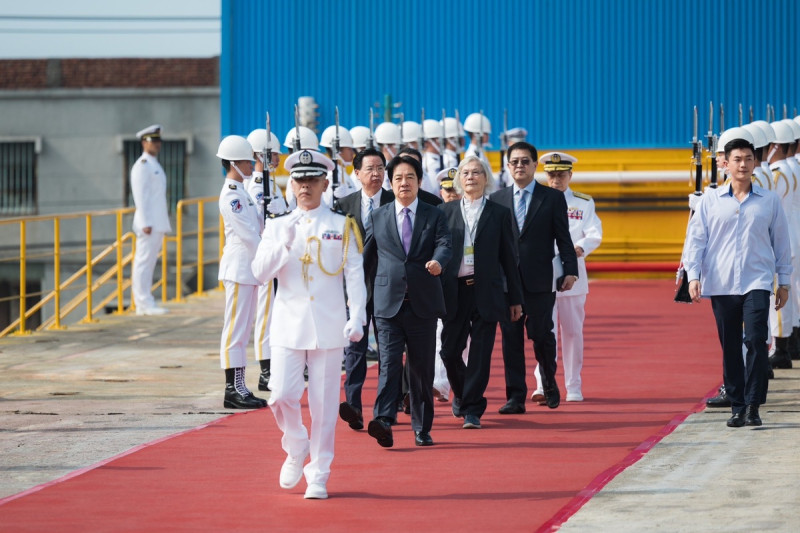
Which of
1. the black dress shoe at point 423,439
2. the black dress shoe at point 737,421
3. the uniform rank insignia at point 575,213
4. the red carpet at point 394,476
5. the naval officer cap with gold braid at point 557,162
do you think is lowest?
the red carpet at point 394,476

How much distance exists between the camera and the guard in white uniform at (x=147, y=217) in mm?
18109

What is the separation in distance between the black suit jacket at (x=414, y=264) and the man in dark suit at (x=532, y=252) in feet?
4.43

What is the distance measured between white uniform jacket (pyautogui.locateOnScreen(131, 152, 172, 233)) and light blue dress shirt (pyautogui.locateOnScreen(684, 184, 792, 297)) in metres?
9.98

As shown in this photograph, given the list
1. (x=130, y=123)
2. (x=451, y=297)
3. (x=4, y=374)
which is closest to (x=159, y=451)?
(x=451, y=297)

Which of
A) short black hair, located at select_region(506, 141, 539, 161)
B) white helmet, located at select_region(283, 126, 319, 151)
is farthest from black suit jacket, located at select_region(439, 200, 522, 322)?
white helmet, located at select_region(283, 126, 319, 151)

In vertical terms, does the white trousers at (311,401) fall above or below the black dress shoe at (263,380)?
above

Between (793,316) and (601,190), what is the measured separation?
10.4 metres

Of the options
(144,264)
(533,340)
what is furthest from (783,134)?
(144,264)

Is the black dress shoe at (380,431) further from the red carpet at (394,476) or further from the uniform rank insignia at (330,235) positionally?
the uniform rank insignia at (330,235)

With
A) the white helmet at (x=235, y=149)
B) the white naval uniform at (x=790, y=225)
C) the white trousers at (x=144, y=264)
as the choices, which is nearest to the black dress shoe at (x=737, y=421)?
the white naval uniform at (x=790, y=225)

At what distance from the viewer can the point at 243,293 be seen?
10.8 metres

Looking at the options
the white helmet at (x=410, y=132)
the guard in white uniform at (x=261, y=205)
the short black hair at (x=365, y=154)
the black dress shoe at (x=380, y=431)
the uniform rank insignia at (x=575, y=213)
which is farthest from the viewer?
the white helmet at (x=410, y=132)

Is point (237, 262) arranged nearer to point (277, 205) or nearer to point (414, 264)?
point (277, 205)

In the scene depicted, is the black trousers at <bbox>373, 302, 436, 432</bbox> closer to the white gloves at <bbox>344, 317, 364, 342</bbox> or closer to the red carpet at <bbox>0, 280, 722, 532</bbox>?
the red carpet at <bbox>0, 280, 722, 532</bbox>
